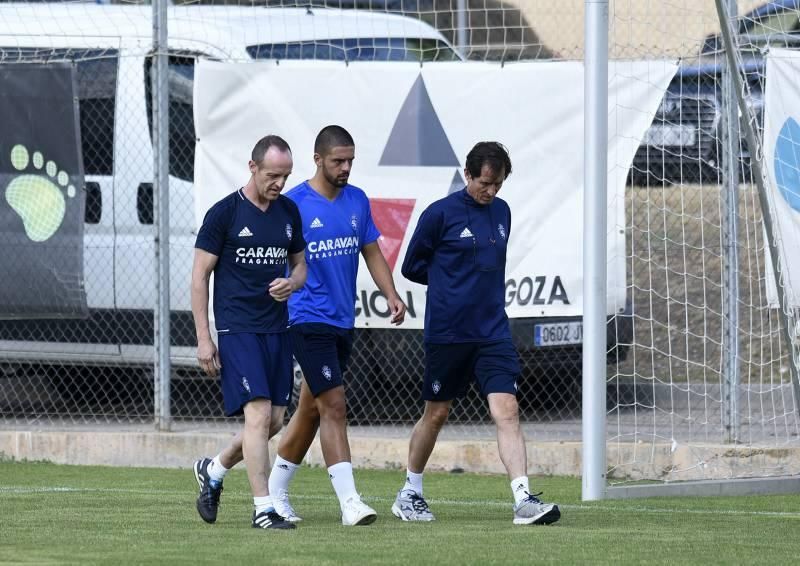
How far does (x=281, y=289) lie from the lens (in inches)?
306

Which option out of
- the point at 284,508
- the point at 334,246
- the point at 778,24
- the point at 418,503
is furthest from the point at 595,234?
the point at 778,24

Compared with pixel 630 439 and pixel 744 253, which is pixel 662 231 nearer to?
pixel 744 253

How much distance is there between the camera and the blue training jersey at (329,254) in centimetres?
815

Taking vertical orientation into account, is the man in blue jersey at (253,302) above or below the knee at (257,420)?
above

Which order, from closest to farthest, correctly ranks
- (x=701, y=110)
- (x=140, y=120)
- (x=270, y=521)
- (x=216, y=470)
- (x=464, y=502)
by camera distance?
(x=270, y=521)
(x=216, y=470)
(x=464, y=502)
(x=701, y=110)
(x=140, y=120)

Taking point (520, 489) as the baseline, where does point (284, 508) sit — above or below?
below

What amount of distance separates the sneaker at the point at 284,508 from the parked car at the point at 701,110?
3752mm

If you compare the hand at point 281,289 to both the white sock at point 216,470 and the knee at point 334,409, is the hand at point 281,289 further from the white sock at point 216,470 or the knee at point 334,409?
the white sock at point 216,470

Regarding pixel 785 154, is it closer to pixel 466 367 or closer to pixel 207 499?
pixel 466 367

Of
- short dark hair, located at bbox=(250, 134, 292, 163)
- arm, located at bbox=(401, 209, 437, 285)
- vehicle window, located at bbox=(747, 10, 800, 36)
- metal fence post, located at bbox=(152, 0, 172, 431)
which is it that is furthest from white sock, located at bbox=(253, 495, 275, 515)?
vehicle window, located at bbox=(747, 10, 800, 36)

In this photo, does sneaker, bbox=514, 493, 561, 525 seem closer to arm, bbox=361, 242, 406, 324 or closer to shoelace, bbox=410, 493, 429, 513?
shoelace, bbox=410, 493, 429, 513

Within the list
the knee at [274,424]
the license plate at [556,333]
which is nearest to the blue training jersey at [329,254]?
the knee at [274,424]

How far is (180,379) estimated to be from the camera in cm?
1266

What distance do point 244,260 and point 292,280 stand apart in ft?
0.79
